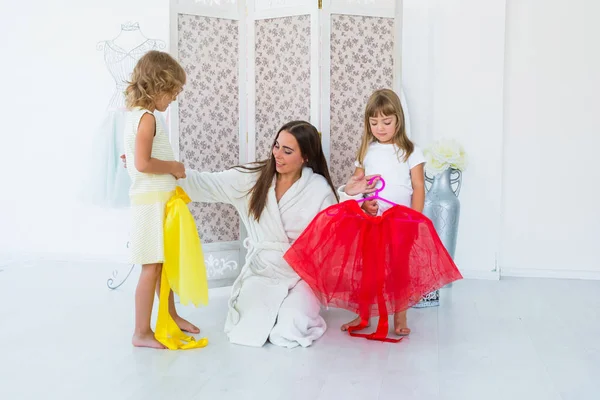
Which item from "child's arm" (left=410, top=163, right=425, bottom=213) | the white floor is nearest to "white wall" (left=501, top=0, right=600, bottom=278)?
the white floor

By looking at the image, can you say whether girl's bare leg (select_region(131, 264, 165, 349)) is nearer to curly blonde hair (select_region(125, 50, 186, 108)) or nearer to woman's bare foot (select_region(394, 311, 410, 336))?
curly blonde hair (select_region(125, 50, 186, 108))

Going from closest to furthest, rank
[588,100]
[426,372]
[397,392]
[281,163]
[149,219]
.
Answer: [397,392], [426,372], [149,219], [281,163], [588,100]

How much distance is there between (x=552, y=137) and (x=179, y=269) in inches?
117

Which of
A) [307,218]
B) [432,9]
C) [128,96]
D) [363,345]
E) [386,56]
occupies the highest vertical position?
[432,9]

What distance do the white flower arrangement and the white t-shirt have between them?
2.95 ft

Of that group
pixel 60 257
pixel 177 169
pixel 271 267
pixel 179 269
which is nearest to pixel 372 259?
pixel 271 267

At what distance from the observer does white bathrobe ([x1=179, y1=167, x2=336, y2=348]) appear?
310 cm

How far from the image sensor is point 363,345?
10.0 feet

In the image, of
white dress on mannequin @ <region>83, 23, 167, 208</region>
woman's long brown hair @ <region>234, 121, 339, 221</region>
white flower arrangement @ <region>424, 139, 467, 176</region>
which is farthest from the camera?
white dress on mannequin @ <region>83, 23, 167, 208</region>

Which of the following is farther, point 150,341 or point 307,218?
point 307,218

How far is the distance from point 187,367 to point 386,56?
227cm

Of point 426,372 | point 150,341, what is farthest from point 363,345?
point 150,341

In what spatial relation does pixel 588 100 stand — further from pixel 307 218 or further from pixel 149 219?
pixel 149 219

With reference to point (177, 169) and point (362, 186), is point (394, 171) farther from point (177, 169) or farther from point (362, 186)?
point (177, 169)
